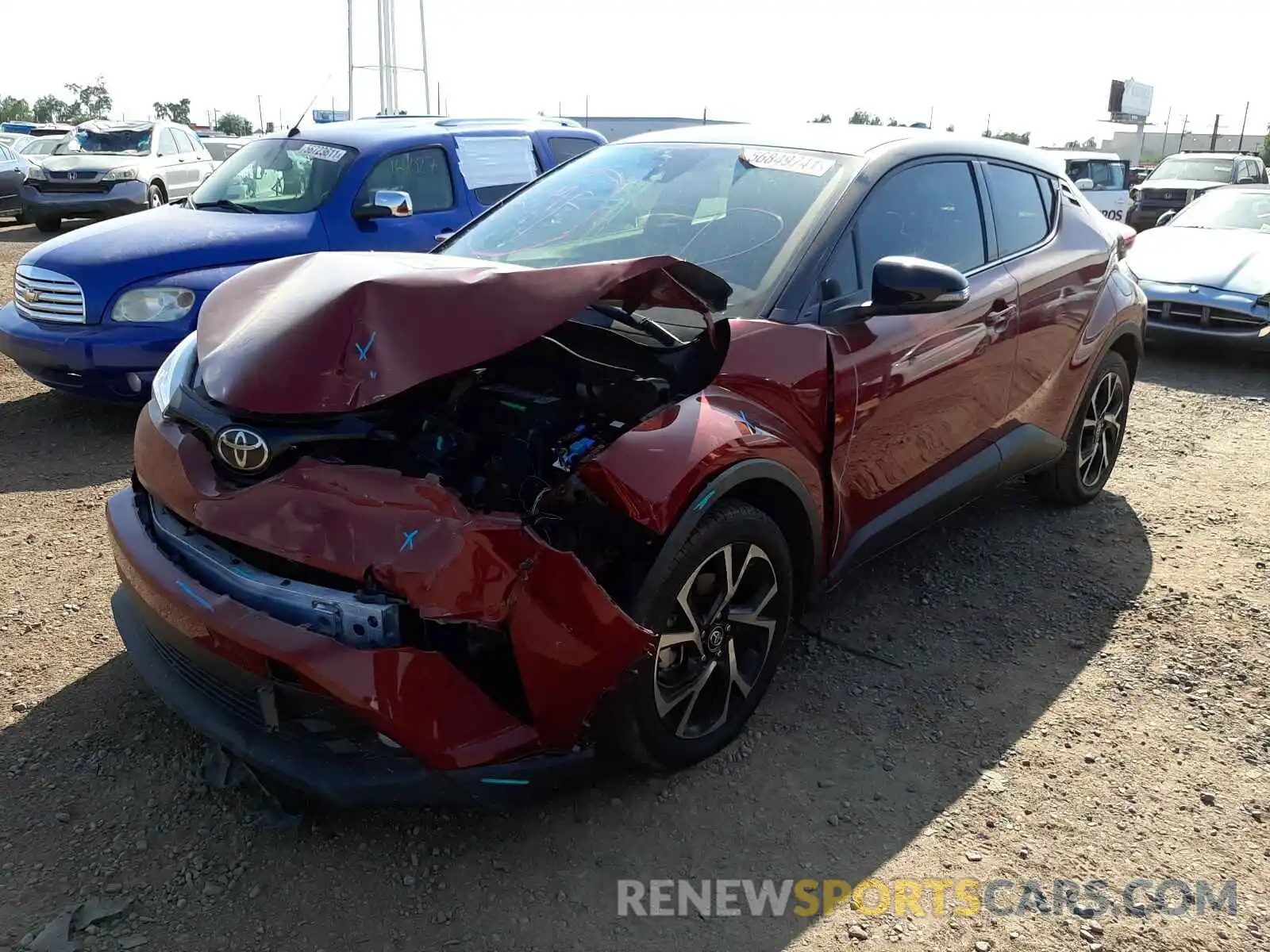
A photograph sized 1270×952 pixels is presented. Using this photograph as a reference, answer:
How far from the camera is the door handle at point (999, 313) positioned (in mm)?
3754

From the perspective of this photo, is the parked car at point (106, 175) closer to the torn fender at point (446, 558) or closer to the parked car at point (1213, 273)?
the parked car at point (1213, 273)

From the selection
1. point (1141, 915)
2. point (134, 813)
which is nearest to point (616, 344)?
point (134, 813)

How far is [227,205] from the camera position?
629 centimetres

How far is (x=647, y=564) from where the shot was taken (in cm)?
253

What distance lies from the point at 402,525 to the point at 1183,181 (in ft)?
60.2

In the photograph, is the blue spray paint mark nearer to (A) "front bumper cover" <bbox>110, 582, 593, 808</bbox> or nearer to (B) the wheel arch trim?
(A) "front bumper cover" <bbox>110, 582, 593, 808</bbox>

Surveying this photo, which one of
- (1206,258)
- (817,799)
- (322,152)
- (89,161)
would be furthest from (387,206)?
(89,161)

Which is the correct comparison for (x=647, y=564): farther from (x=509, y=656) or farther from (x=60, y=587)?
(x=60, y=587)

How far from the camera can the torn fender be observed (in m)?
2.16

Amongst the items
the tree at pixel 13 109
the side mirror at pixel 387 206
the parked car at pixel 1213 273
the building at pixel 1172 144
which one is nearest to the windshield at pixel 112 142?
the side mirror at pixel 387 206

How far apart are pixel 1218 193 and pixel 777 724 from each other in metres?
9.49

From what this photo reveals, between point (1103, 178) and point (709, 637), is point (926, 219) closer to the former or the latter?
point (709, 637)

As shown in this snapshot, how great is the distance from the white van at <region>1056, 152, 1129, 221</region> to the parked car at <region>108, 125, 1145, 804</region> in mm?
14030

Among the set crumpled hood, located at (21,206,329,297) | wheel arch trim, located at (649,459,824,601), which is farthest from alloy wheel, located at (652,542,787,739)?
crumpled hood, located at (21,206,329,297)
